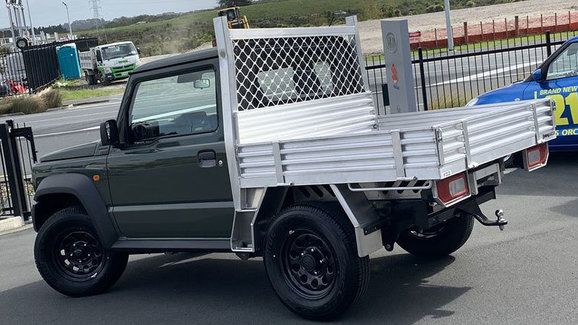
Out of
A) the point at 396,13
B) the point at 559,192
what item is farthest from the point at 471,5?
the point at 559,192

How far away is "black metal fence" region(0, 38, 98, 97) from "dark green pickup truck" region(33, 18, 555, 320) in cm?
3348

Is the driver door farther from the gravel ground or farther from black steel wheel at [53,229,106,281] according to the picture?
the gravel ground

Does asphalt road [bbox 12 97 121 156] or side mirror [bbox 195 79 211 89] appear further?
asphalt road [bbox 12 97 121 156]

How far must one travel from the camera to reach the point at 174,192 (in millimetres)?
6727

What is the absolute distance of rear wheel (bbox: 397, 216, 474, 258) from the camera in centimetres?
718

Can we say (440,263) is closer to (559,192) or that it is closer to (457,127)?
(457,127)

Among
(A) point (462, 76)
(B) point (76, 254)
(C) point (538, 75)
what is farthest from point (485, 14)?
(B) point (76, 254)

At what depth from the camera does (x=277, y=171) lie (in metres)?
5.93

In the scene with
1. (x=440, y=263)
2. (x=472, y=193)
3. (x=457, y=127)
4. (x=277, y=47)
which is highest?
(x=277, y=47)

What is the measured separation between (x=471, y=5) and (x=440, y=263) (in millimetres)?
80723

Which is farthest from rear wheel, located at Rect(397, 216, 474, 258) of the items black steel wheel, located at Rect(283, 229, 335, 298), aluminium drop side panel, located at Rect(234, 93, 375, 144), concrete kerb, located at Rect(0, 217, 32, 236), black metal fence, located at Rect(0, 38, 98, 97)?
black metal fence, located at Rect(0, 38, 98, 97)

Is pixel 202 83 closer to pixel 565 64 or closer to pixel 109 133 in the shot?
pixel 109 133

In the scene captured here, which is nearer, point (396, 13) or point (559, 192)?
point (559, 192)

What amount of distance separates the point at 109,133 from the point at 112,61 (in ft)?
129
